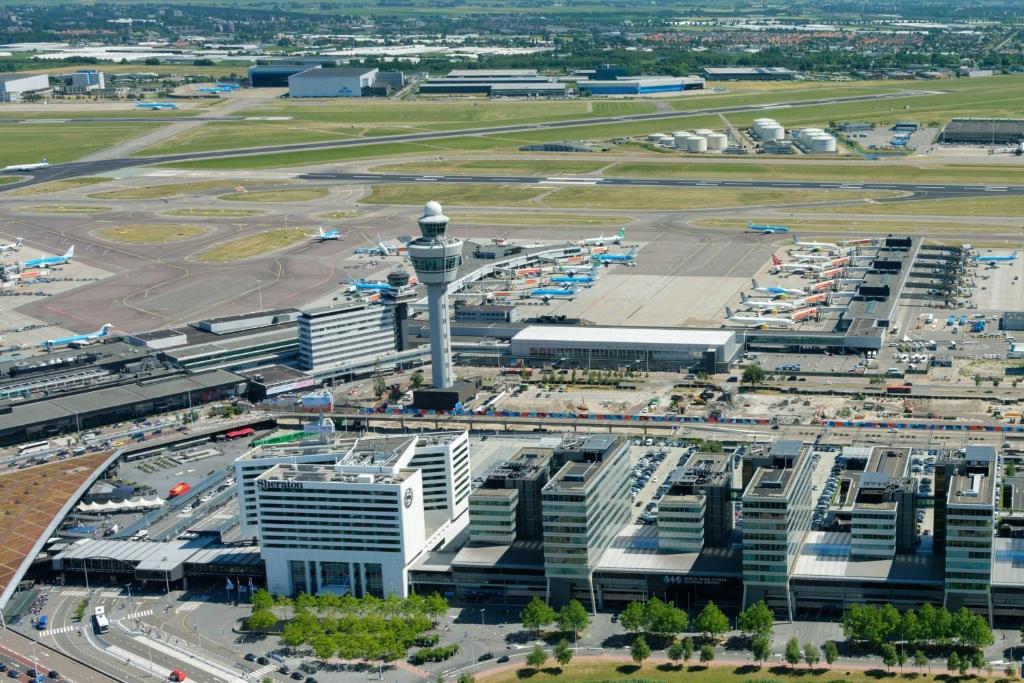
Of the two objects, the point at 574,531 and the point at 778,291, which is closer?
the point at 574,531

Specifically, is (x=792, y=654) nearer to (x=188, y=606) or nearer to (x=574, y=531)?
(x=574, y=531)

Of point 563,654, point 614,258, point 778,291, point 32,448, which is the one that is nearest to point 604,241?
point 614,258

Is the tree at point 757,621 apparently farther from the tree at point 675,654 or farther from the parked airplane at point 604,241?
the parked airplane at point 604,241

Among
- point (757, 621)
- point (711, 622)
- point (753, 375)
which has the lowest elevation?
point (753, 375)

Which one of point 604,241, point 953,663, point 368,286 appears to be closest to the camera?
point 953,663

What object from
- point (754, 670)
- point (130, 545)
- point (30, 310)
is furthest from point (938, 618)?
point (30, 310)

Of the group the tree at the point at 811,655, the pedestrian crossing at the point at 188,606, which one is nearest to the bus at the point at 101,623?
the pedestrian crossing at the point at 188,606

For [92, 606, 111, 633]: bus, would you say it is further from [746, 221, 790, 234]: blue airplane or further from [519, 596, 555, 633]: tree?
[746, 221, 790, 234]: blue airplane

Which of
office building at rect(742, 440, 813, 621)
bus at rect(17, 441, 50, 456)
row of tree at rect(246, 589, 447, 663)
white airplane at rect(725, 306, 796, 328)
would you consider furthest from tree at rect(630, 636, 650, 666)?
white airplane at rect(725, 306, 796, 328)
